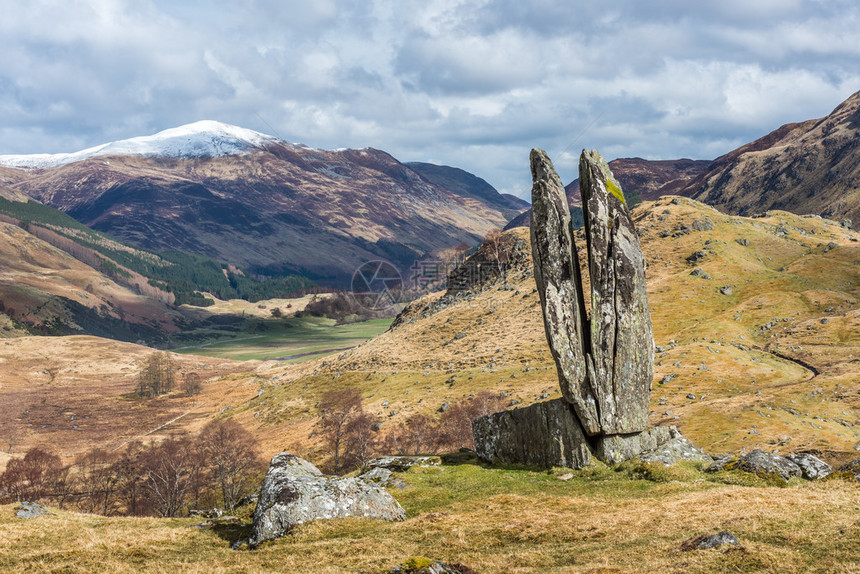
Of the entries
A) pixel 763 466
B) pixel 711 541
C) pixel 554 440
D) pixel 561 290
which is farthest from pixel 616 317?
pixel 711 541

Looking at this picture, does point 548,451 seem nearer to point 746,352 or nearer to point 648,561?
point 648,561

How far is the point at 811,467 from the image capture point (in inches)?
1320

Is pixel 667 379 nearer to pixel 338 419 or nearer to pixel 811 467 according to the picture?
pixel 811 467

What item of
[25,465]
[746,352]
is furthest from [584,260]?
[25,465]

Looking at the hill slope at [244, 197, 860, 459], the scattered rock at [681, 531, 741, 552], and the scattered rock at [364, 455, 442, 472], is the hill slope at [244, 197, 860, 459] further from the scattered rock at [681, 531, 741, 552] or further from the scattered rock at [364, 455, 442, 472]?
the scattered rock at [681, 531, 741, 552]

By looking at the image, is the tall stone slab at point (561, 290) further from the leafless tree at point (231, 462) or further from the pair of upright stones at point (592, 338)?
the leafless tree at point (231, 462)

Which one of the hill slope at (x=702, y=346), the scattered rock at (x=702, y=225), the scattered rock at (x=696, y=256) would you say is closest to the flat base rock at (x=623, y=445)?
the hill slope at (x=702, y=346)

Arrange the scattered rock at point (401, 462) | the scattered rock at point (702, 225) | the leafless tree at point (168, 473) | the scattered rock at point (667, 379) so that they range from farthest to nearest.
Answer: the scattered rock at point (702, 225) → the leafless tree at point (168, 473) → the scattered rock at point (667, 379) → the scattered rock at point (401, 462)

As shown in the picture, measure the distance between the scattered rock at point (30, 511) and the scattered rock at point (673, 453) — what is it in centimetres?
3920

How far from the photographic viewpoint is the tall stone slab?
129ft

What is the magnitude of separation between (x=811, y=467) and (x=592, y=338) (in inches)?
591

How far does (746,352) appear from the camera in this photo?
97688 millimetres

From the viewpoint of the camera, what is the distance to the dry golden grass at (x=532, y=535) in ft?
65.5

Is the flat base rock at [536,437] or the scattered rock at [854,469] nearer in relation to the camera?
the scattered rock at [854,469]
